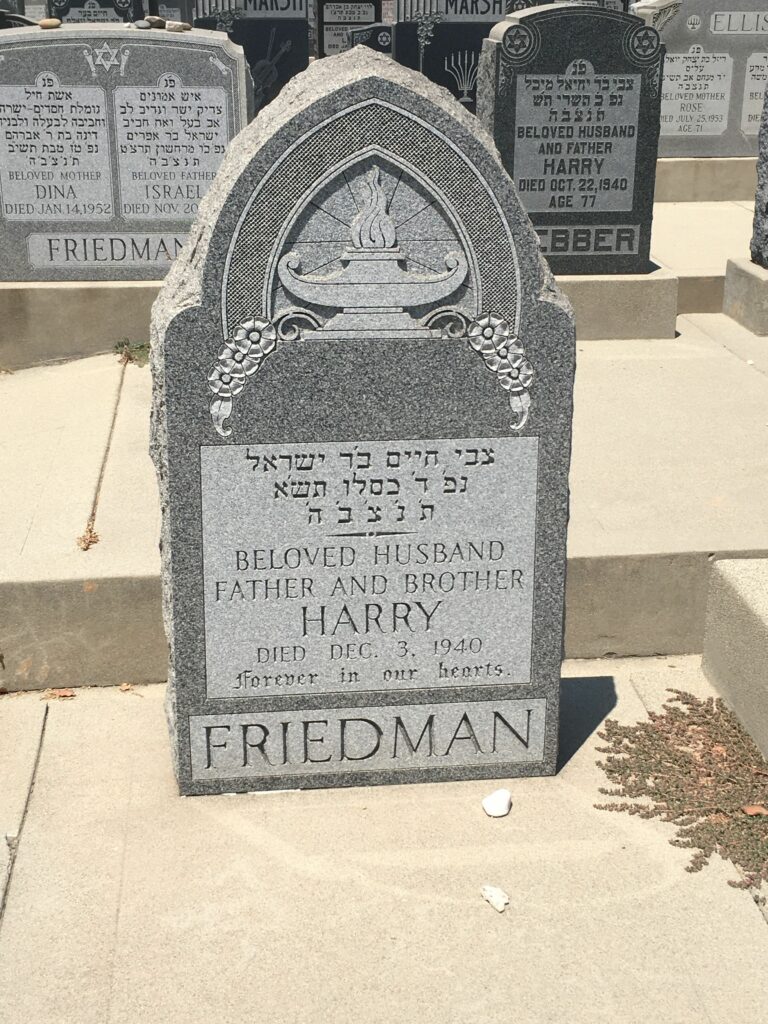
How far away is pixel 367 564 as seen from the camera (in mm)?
3857

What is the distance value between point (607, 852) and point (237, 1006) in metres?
1.12

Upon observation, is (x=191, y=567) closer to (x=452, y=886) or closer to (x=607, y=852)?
(x=452, y=886)

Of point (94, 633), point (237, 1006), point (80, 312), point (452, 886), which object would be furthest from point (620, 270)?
point (237, 1006)

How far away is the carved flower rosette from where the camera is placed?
3592 mm

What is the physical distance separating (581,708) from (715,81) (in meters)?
10.3

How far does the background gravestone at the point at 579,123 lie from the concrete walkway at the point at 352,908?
4.98 m

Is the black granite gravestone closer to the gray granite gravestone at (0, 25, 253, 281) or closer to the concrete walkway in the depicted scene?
the gray granite gravestone at (0, 25, 253, 281)

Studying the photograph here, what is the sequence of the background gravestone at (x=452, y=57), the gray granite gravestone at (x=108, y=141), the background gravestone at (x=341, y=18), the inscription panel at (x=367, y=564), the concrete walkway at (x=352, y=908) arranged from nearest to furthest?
the concrete walkway at (x=352, y=908) < the inscription panel at (x=367, y=564) < the gray granite gravestone at (x=108, y=141) < the background gravestone at (x=452, y=57) < the background gravestone at (x=341, y=18)

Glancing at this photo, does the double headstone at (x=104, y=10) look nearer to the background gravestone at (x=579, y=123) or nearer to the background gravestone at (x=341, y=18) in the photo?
the background gravestone at (x=341, y=18)

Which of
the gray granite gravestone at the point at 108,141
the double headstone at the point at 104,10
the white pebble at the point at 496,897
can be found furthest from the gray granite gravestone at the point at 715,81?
the white pebble at the point at 496,897

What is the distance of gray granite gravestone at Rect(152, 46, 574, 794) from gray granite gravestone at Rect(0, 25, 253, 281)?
439 centimetres

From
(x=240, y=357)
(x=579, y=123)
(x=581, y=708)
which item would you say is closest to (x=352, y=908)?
(x=581, y=708)

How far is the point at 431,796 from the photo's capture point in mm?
4000

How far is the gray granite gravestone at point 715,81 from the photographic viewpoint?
1311cm
